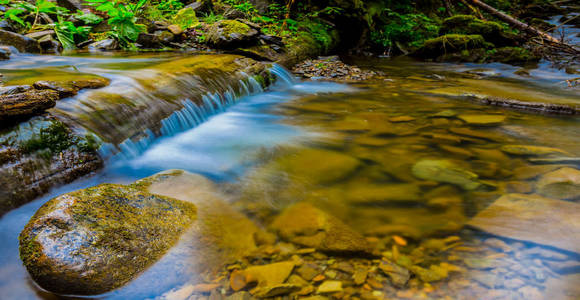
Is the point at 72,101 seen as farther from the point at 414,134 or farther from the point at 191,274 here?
the point at 414,134

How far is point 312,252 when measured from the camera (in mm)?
2078

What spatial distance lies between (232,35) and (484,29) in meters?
9.14

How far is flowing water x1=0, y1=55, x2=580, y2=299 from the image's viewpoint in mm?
1866

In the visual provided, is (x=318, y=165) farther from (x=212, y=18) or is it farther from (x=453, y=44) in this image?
(x=453, y=44)

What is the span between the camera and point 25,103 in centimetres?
258

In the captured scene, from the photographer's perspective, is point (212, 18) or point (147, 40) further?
point (212, 18)

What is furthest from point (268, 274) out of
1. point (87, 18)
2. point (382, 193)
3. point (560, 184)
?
point (87, 18)

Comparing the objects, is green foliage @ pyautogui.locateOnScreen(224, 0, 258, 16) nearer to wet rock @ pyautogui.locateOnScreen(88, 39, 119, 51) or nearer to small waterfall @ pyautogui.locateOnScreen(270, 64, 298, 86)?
small waterfall @ pyautogui.locateOnScreen(270, 64, 298, 86)

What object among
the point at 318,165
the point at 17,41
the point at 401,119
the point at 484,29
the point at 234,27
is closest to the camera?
the point at 318,165

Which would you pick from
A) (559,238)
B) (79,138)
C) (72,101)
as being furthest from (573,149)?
(72,101)

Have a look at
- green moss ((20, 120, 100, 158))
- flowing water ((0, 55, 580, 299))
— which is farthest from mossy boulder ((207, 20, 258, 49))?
green moss ((20, 120, 100, 158))

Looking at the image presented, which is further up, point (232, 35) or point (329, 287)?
point (232, 35)

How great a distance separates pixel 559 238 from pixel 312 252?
5.28 feet

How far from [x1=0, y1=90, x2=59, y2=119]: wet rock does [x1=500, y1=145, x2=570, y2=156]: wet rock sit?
186 inches
